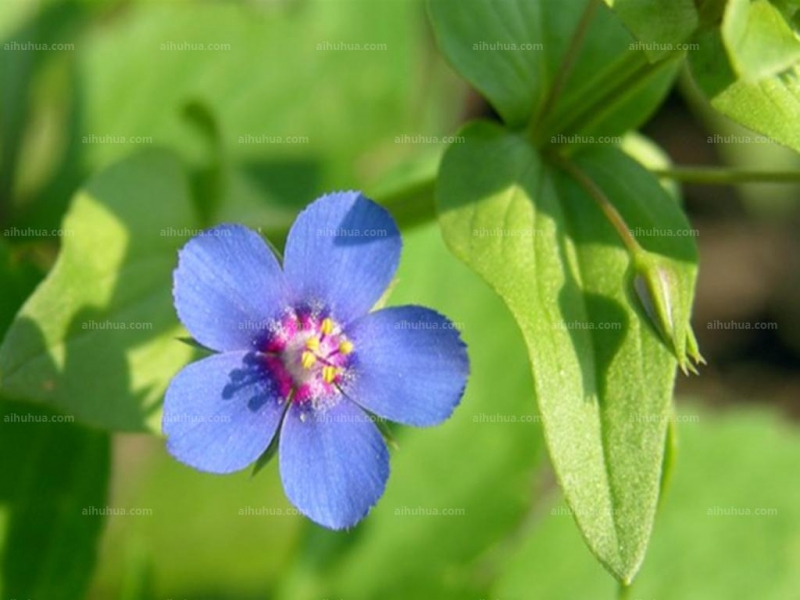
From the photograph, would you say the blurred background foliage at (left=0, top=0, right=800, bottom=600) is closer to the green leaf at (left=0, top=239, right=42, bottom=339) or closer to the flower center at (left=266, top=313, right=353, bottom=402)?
the green leaf at (left=0, top=239, right=42, bottom=339)

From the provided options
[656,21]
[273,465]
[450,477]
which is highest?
[656,21]

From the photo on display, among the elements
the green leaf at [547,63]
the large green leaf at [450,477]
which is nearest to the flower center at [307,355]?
the green leaf at [547,63]

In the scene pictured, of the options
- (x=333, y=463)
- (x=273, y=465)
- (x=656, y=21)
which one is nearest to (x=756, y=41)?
(x=656, y=21)

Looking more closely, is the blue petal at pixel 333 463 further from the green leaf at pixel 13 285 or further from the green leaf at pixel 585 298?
the green leaf at pixel 13 285

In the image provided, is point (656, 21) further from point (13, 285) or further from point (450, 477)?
point (450, 477)

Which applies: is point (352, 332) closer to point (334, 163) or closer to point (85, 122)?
point (334, 163)

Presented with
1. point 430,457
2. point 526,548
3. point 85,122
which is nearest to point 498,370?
point 430,457
